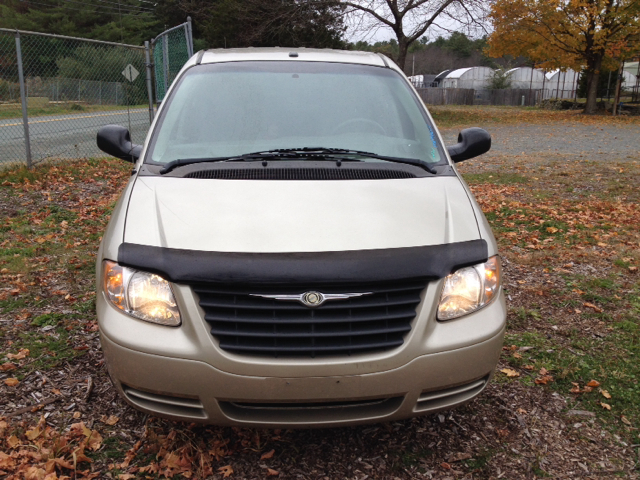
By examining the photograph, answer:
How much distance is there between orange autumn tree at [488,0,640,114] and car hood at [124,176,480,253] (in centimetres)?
2973

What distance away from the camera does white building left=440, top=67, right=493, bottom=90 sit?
229 feet

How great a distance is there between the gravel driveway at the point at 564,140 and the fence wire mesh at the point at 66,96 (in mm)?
8879

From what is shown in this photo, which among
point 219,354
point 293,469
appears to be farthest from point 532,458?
point 219,354

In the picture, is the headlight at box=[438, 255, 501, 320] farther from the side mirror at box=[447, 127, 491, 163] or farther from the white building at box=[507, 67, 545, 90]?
the white building at box=[507, 67, 545, 90]

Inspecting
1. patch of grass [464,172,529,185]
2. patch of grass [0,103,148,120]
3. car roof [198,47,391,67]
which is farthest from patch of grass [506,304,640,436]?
patch of grass [0,103,148,120]

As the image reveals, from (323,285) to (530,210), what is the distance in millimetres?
6103

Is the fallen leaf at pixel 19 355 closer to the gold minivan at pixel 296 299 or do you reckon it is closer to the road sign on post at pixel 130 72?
the gold minivan at pixel 296 299

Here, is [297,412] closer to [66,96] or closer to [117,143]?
[117,143]

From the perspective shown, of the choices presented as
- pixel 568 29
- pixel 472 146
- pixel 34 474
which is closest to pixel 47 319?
pixel 34 474

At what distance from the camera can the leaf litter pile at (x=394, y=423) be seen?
8.37 feet

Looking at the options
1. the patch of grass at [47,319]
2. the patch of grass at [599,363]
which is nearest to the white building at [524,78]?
the patch of grass at [599,363]

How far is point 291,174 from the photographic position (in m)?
2.86

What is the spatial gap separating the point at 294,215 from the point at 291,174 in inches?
18.4

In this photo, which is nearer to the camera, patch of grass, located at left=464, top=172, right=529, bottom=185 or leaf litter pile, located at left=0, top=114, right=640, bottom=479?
leaf litter pile, located at left=0, top=114, right=640, bottom=479
